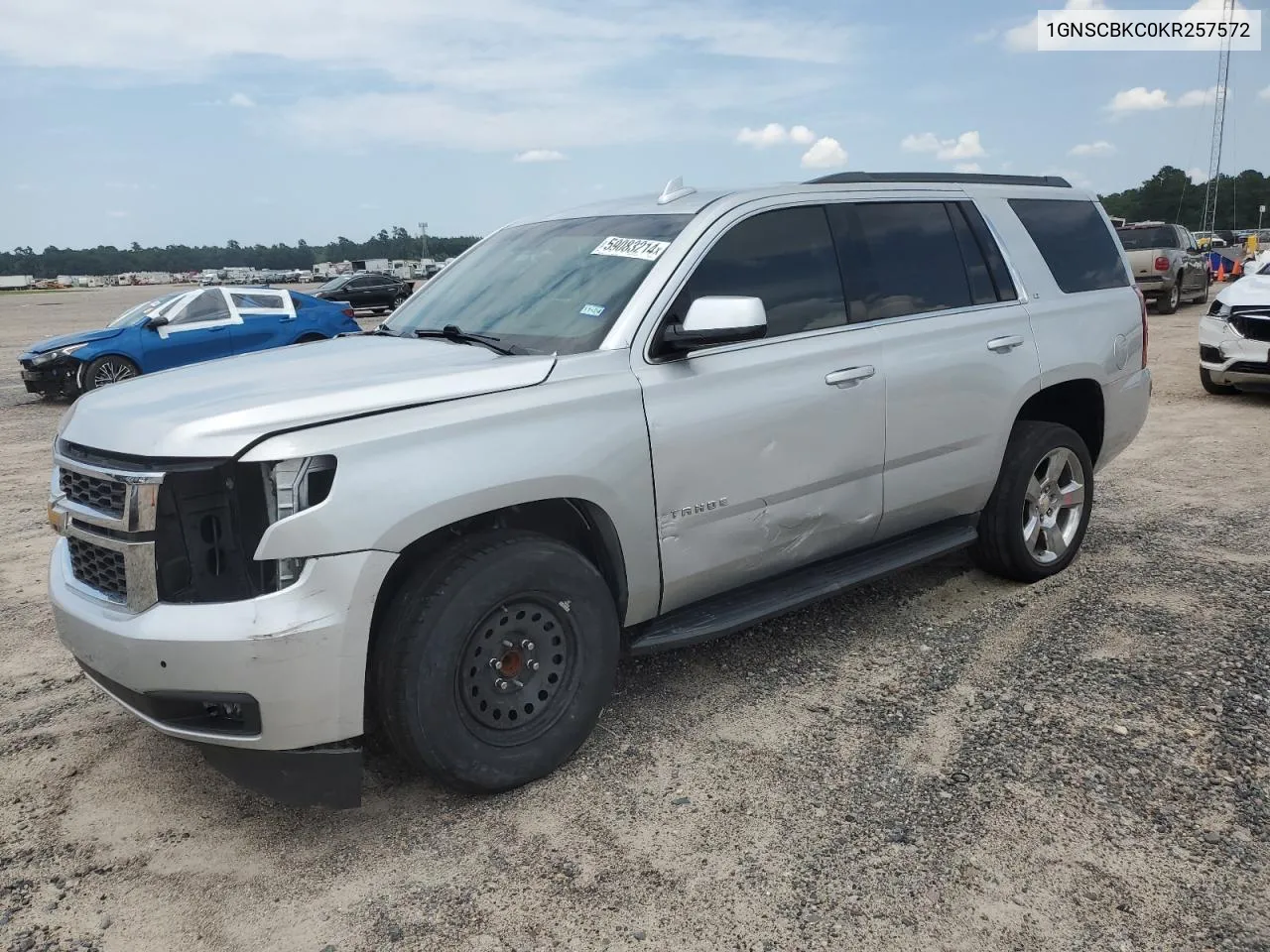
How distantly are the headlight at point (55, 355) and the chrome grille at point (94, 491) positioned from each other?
11.2m

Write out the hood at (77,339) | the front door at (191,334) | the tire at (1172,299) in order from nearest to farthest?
1. the hood at (77,339)
2. the front door at (191,334)
3. the tire at (1172,299)

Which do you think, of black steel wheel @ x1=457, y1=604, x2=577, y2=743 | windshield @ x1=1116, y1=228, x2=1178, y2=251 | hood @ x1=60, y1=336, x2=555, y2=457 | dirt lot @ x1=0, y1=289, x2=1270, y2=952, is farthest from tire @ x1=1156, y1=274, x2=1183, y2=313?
black steel wheel @ x1=457, y1=604, x2=577, y2=743

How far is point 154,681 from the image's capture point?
2.68 meters

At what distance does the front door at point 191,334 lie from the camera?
13047 mm

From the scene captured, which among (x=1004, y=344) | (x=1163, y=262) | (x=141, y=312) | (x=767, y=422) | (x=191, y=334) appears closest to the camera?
(x=767, y=422)

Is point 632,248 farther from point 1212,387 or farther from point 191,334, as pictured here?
point 191,334

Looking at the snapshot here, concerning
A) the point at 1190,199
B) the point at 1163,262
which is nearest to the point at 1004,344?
the point at 1163,262

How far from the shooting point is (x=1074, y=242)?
495 centimetres

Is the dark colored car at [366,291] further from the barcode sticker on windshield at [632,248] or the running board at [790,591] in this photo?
the running board at [790,591]

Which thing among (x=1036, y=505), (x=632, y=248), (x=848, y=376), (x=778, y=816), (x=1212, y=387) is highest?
(x=632, y=248)

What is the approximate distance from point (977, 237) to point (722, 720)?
254cm

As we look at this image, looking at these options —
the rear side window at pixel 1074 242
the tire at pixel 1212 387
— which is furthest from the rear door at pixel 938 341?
the tire at pixel 1212 387

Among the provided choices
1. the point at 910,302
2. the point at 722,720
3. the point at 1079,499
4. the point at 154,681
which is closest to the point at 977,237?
the point at 910,302

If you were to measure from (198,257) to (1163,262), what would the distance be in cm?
16421
